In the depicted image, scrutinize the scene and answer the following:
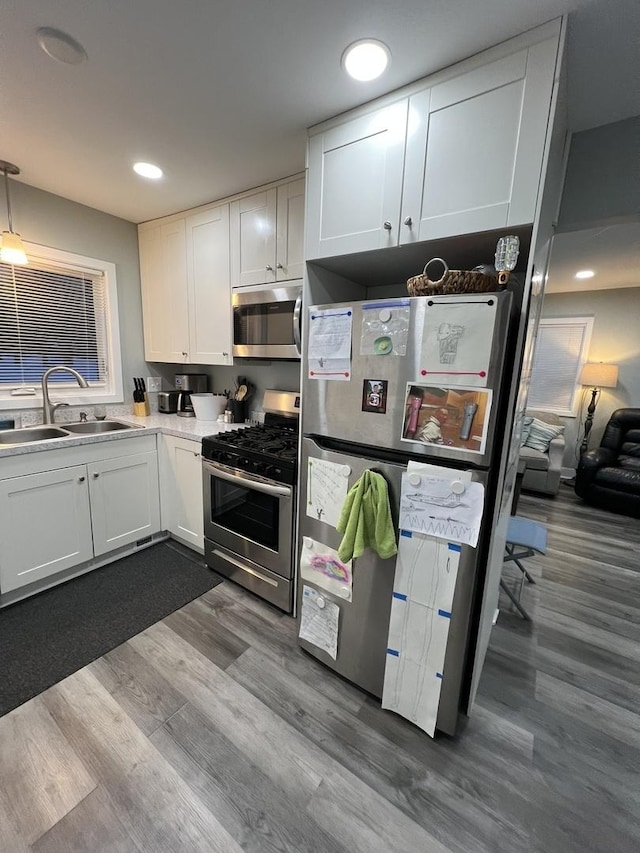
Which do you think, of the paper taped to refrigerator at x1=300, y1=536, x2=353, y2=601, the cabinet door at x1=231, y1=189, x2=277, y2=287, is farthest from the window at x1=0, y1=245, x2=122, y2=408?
the paper taped to refrigerator at x1=300, y1=536, x2=353, y2=601

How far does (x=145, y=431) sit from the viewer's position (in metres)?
2.41

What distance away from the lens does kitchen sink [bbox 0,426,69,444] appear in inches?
86.8

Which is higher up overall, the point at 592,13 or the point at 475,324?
the point at 592,13

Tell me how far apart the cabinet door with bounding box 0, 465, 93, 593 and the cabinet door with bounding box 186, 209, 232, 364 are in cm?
116

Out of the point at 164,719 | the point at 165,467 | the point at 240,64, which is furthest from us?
the point at 165,467

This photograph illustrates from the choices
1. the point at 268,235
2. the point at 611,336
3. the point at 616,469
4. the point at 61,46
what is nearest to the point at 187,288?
the point at 268,235

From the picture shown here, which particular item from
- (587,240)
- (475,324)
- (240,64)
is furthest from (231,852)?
(587,240)

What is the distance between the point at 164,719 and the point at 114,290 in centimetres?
288

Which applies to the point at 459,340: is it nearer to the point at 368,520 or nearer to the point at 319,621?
the point at 368,520

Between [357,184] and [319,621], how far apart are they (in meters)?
1.90

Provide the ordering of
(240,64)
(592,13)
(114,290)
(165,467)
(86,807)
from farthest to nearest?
(114,290) < (165,467) < (240,64) < (86,807) < (592,13)

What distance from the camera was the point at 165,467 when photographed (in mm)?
2525

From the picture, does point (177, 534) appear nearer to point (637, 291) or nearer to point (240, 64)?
point (240, 64)

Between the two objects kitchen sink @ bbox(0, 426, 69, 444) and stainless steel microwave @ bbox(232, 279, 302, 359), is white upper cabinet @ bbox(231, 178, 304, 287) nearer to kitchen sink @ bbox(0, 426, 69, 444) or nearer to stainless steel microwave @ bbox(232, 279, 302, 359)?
stainless steel microwave @ bbox(232, 279, 302, 359)
